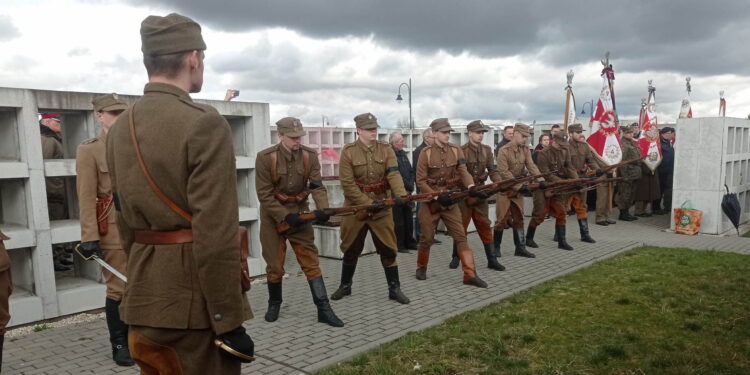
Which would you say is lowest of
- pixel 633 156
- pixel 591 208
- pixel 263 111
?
pixel 591 208

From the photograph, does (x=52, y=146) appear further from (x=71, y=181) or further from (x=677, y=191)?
(x=677, y=191)

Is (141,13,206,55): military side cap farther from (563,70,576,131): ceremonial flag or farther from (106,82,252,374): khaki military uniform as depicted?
(563,70,576,131): ceremonial flag

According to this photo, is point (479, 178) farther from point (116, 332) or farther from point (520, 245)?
point (116, 332)

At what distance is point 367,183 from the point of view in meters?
6.51

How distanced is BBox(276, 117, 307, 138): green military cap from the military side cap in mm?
3220

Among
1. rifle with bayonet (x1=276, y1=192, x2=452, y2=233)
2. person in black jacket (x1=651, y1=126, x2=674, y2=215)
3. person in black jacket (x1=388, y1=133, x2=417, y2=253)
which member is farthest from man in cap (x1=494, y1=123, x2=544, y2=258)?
person in black jacket (x1=651, y1=126, x2=674, y2=215)

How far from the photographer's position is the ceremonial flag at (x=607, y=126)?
12695 millimetres

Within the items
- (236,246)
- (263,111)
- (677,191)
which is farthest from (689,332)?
(677,191)

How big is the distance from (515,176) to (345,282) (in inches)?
147

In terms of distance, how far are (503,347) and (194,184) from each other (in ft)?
11.4

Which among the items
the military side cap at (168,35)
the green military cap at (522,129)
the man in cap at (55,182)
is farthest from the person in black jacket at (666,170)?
the military side cap at (168,35)

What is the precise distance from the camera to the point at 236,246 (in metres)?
2.31

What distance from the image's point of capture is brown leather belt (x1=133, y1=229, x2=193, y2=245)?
238 centimetres

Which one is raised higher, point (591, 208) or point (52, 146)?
point (52, 146)
